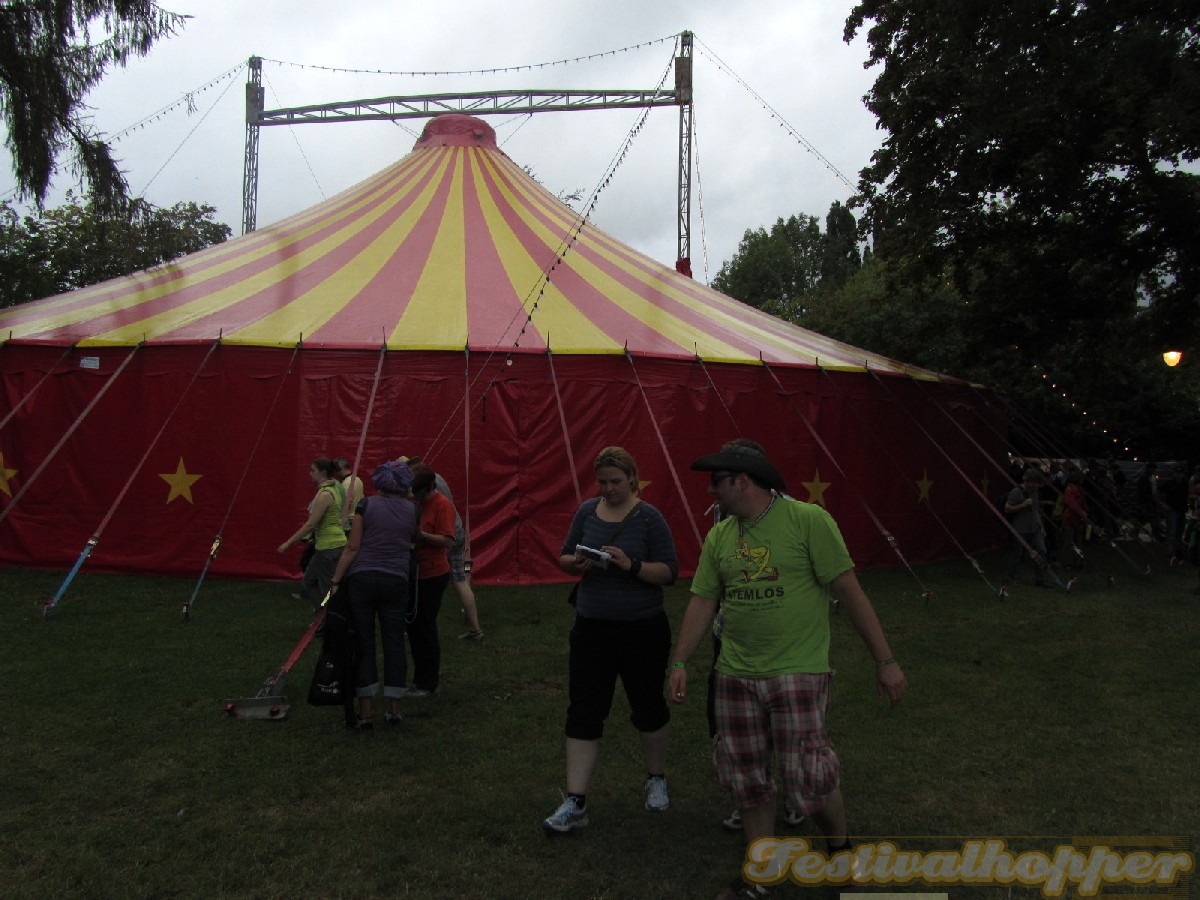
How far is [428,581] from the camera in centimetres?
465

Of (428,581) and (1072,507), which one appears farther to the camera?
(1072,507)

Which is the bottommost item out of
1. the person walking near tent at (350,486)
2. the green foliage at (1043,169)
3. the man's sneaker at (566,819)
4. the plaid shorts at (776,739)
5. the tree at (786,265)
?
the man's sneaker at (566,819)

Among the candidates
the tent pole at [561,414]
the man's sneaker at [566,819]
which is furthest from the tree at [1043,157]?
the man's sneaker at [566,819]

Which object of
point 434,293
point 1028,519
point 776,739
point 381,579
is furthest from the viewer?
point 434,293

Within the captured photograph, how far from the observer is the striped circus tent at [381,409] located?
798cm

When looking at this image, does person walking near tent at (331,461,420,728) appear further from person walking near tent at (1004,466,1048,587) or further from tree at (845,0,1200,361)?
tree at (845,0,1200,361)

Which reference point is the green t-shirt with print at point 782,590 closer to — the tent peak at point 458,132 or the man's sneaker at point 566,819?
the man's sneaker at point 566,819

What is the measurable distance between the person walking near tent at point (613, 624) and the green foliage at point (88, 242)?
20.2 ft

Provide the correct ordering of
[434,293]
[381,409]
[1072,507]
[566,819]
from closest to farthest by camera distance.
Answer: [566,819], [381,409], [434,293], [1072,507]

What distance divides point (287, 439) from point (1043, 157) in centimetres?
755

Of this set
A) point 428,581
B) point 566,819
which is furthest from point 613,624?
point 428,581

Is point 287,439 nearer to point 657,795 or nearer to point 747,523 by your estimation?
point 657,795

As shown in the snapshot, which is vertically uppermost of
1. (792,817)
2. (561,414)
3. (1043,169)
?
(1043,169)

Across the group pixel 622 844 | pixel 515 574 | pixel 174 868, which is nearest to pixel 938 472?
pixel 515 574
